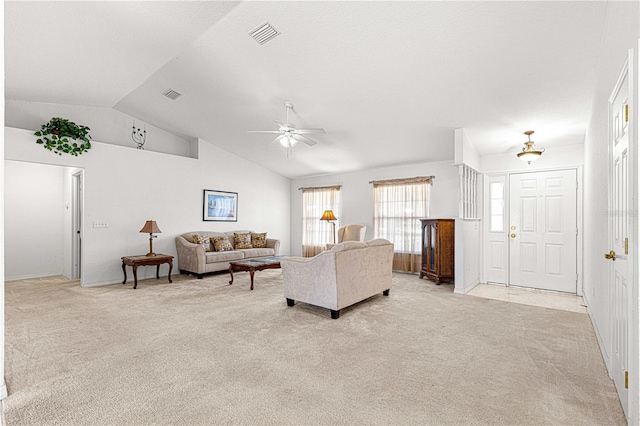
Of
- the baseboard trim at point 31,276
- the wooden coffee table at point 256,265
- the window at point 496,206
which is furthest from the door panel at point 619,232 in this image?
the baseboard trim at point 31,276

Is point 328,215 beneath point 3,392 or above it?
above

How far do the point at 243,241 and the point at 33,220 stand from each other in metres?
3.98

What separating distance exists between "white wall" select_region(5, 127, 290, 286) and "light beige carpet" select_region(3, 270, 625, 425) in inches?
58.5

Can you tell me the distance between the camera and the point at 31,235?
613 cm

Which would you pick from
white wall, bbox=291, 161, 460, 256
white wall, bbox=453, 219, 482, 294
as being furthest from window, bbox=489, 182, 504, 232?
white wall, bbox=291, 161, 460, 256

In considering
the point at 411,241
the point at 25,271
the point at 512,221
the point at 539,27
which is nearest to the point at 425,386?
the point at 539,27

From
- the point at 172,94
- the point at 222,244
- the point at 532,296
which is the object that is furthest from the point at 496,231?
the point at 172,94

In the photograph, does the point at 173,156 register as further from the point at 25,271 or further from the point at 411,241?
the point at 411,241

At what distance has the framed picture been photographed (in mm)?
7027

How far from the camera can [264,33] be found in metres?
3.30

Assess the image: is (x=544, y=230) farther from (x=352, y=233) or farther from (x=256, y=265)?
(x=256, y=265)

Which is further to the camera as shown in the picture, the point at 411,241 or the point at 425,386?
the point at 411,241

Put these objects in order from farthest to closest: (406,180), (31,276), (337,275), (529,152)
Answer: (406,180) → (31,276) → (529,152) → (337,275)

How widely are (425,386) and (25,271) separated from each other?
7.40 meters
